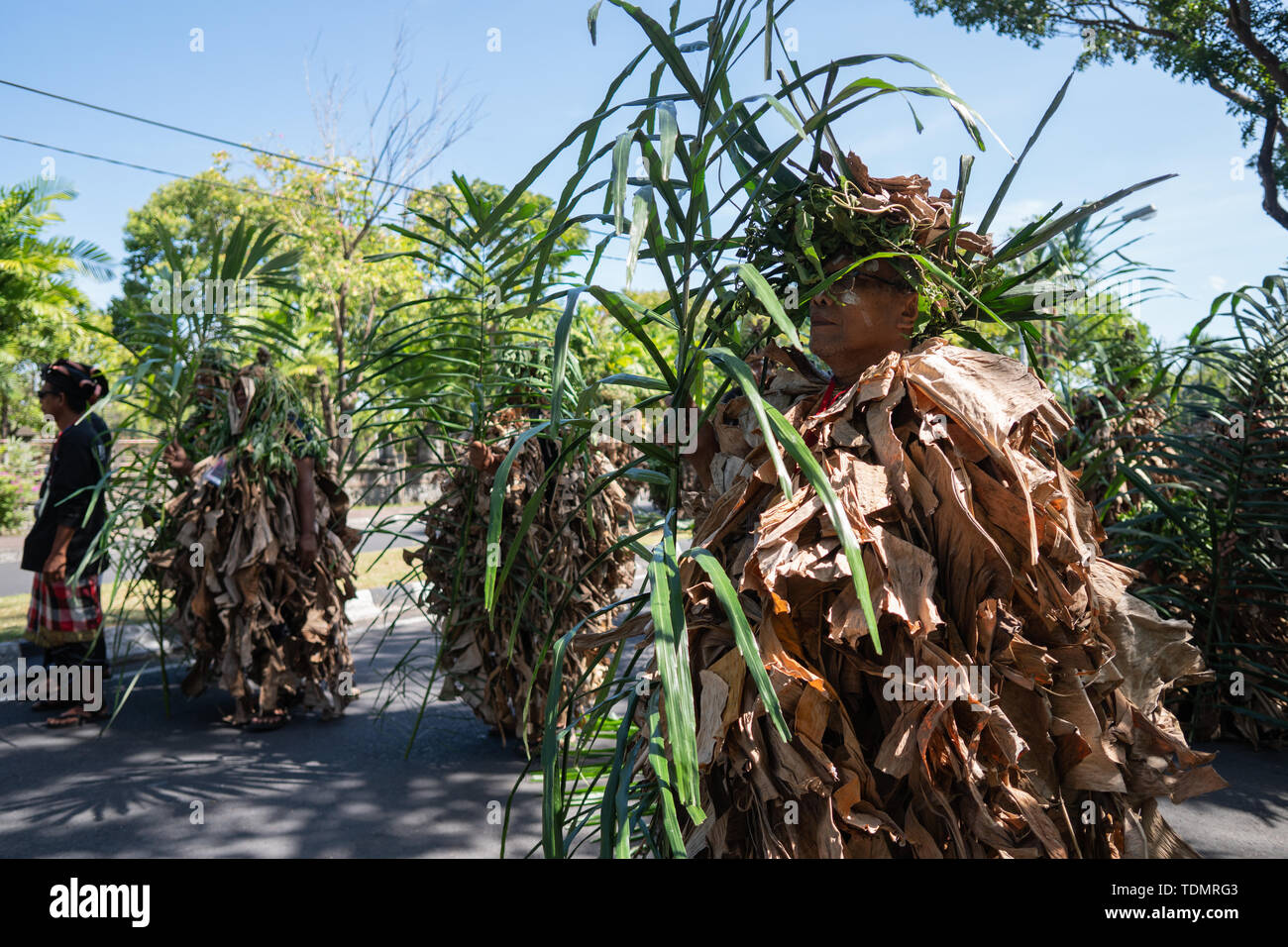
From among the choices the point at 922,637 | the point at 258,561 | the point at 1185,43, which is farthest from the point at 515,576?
the point at 1185,43

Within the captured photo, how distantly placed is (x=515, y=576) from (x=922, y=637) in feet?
10.1

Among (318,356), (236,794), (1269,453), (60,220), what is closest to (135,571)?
(236,794)

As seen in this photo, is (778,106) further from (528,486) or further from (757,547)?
(528,486)

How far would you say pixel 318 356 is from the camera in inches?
728

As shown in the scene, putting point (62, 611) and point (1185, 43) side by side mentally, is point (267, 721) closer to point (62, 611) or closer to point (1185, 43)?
point (62, 611)

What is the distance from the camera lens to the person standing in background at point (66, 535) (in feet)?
16.3

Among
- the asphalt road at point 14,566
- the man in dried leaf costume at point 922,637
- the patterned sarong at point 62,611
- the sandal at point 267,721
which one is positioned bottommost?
the sandal at point 267,721

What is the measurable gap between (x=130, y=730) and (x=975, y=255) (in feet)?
17.0

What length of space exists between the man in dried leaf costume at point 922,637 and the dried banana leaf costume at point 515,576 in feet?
8.36

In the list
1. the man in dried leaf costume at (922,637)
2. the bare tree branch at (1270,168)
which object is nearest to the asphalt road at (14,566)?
the man in dried leaf costume at (922,637)

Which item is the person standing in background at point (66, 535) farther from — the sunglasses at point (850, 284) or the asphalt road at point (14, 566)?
the sunglasses at point (850, 284)

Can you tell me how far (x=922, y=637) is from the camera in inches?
53.8

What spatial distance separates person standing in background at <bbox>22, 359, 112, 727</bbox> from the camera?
497 centimetres

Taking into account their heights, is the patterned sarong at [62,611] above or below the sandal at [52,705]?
above
